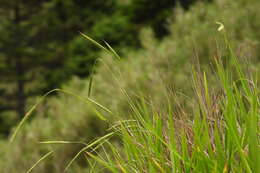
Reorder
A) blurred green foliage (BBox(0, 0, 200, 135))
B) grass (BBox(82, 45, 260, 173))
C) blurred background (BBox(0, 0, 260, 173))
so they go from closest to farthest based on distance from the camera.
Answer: grass (BBox(82, 45, 260, 173))
blurred background (BBox(0, 0, 260, 173))
blurred green foliage (BBox(0, 0, 200, 135))

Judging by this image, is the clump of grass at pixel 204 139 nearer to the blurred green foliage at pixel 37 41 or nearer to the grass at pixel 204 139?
the grass at pixel 204 139

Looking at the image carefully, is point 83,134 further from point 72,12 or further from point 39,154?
point 72,12

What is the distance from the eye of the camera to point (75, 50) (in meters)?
17.6

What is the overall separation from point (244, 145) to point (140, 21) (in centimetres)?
1517

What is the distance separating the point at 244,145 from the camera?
120 cm

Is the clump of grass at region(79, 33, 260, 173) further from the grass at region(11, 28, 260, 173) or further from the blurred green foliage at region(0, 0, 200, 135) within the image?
the blurred green foliage at region(0, 0, 200, 135)

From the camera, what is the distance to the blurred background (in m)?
7.13

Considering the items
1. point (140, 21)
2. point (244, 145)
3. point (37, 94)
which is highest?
point (244, 145)

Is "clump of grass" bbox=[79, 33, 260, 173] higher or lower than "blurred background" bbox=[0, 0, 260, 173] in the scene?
higher

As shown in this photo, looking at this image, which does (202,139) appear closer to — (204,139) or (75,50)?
(204,139)

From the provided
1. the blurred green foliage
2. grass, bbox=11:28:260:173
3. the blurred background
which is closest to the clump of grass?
grass, bbox=11:28:260:173

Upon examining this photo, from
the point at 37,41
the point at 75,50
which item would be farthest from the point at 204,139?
the point at 37,41

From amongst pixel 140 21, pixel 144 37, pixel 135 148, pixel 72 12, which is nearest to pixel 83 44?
pixel 140 21

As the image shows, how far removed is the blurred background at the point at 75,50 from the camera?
713 centimetres
